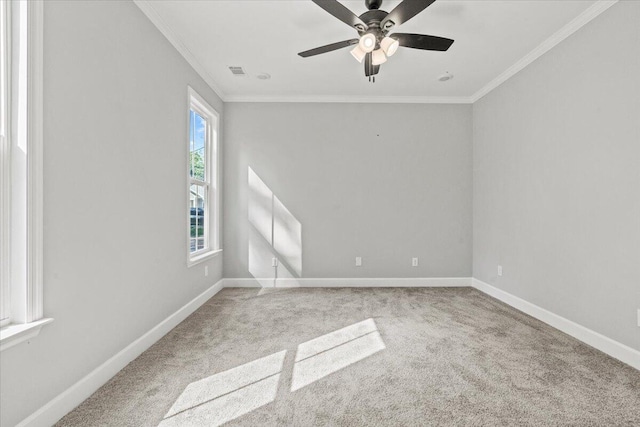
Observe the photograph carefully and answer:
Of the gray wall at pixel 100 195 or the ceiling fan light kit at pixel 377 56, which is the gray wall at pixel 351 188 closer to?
the gray wall at pixel 100 195

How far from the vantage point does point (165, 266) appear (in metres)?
2.79

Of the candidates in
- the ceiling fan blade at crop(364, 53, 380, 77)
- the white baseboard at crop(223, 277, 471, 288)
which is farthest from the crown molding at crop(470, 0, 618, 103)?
the white baseboard at crop(223, 277, 471, 288)

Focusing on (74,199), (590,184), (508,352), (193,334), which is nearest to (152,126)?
(74,199)

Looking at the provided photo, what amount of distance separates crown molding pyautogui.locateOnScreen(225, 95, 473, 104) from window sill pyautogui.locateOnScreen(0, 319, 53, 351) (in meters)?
3.69

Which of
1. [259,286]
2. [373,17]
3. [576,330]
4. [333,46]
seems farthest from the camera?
[259,286]

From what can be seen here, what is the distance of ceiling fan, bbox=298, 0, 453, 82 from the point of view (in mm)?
2012

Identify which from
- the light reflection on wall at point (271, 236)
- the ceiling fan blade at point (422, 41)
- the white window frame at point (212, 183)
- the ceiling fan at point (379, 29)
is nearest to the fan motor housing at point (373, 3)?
the ceiling fan at point (379, 29)

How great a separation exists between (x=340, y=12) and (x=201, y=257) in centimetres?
284

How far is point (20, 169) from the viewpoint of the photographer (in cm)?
144

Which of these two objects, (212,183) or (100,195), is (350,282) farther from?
(100,195)

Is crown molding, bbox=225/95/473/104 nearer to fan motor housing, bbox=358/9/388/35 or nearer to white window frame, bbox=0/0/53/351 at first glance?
fan motor housing, bbox=358/9/388/35

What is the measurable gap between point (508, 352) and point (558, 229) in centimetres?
135

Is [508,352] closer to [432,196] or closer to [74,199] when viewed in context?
[432,196]

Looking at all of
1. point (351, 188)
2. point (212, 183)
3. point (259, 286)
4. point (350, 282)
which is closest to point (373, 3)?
point (351, 188)
